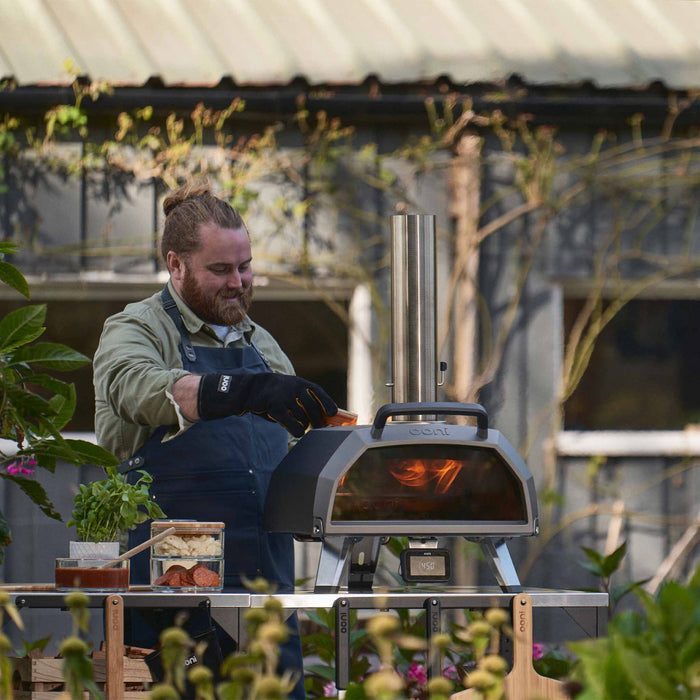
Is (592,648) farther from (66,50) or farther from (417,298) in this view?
(66,50)

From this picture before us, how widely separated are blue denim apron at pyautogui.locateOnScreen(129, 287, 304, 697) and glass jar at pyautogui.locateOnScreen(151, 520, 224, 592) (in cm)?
44

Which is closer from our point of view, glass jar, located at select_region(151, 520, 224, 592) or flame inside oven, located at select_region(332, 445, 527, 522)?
glass jar, located at select_region(151, 520, 224, 592)

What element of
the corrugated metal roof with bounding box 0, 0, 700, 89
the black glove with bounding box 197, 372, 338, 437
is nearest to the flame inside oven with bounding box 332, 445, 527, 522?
the black glove with bounding box 197, 372, 338, 437

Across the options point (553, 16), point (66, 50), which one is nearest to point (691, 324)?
point (553, 16)

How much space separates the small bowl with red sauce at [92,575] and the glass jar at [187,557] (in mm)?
70

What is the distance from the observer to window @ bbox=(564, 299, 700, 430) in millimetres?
5727

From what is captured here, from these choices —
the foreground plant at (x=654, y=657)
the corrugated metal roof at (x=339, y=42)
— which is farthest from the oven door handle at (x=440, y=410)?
the corrugated metal roof at (x=339, y=42)

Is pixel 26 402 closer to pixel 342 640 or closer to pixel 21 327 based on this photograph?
pixel 21 327

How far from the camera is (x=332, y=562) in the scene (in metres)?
2.48

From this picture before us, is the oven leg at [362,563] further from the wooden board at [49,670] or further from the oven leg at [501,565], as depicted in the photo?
the wooden board at [49,670]

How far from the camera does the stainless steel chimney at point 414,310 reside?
2.91m

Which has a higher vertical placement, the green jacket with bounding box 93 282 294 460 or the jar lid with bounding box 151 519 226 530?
the green jacket with bounding box 93 282 294 460

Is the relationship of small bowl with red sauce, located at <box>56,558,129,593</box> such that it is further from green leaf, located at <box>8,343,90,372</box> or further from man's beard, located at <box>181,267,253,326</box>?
man's beard, located at <box>181,267,253,326</box>

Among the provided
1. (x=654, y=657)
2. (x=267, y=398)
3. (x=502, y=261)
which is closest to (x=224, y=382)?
(x=267, y=398)
